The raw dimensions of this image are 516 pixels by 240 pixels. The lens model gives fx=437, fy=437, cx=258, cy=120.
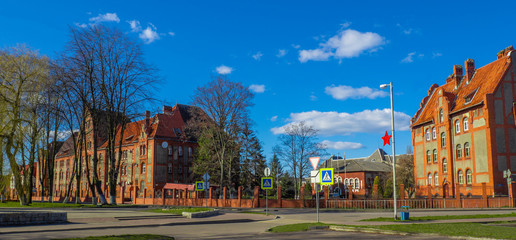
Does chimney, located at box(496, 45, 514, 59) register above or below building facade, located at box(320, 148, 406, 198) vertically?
above

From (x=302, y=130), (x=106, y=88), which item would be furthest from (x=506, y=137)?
(x=106, y=88)

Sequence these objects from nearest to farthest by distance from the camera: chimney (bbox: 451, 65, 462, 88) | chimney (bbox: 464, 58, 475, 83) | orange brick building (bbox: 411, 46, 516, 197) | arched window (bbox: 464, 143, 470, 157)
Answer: orange brick building (bbox: 411, 46, 516, 197)
arched window (bbox: 464, 143, 470, 157)
chimney (bbox: 464, 58, 475, 83)
chimney (bbox: 451, 65, 462, 88)

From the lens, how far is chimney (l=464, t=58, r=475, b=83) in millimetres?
53875

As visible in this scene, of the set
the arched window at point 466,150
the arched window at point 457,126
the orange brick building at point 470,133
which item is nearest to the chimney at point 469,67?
the orange brick building at point 470,133

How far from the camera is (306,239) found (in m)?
13.6

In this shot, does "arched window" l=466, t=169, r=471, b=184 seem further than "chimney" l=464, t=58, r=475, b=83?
No

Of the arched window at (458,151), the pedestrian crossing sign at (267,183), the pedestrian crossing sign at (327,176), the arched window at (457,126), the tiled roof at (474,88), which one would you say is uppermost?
the tiled roof at (474,88)

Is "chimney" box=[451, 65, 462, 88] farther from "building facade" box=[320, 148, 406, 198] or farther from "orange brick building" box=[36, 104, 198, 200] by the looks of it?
"orange brick building" box=[36, 104, 198, 200]

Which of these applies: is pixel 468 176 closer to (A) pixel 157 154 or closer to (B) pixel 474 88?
(B) pixel 474 88

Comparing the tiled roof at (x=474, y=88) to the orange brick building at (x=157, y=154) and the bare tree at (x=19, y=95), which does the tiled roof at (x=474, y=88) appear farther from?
the bare tree at (x=19, y=95)

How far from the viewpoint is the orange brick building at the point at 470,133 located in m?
44.8

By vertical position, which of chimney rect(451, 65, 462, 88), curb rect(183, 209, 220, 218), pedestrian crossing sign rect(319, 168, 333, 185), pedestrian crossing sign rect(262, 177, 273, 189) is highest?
chimney rect(451, 65, 462, 88)

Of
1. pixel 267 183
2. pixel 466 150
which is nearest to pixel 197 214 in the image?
pixel 267 183

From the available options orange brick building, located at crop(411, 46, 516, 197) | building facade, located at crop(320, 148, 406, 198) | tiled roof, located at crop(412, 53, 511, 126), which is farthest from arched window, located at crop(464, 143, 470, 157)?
building facade, located at crop(320, 148, 406, 198)
